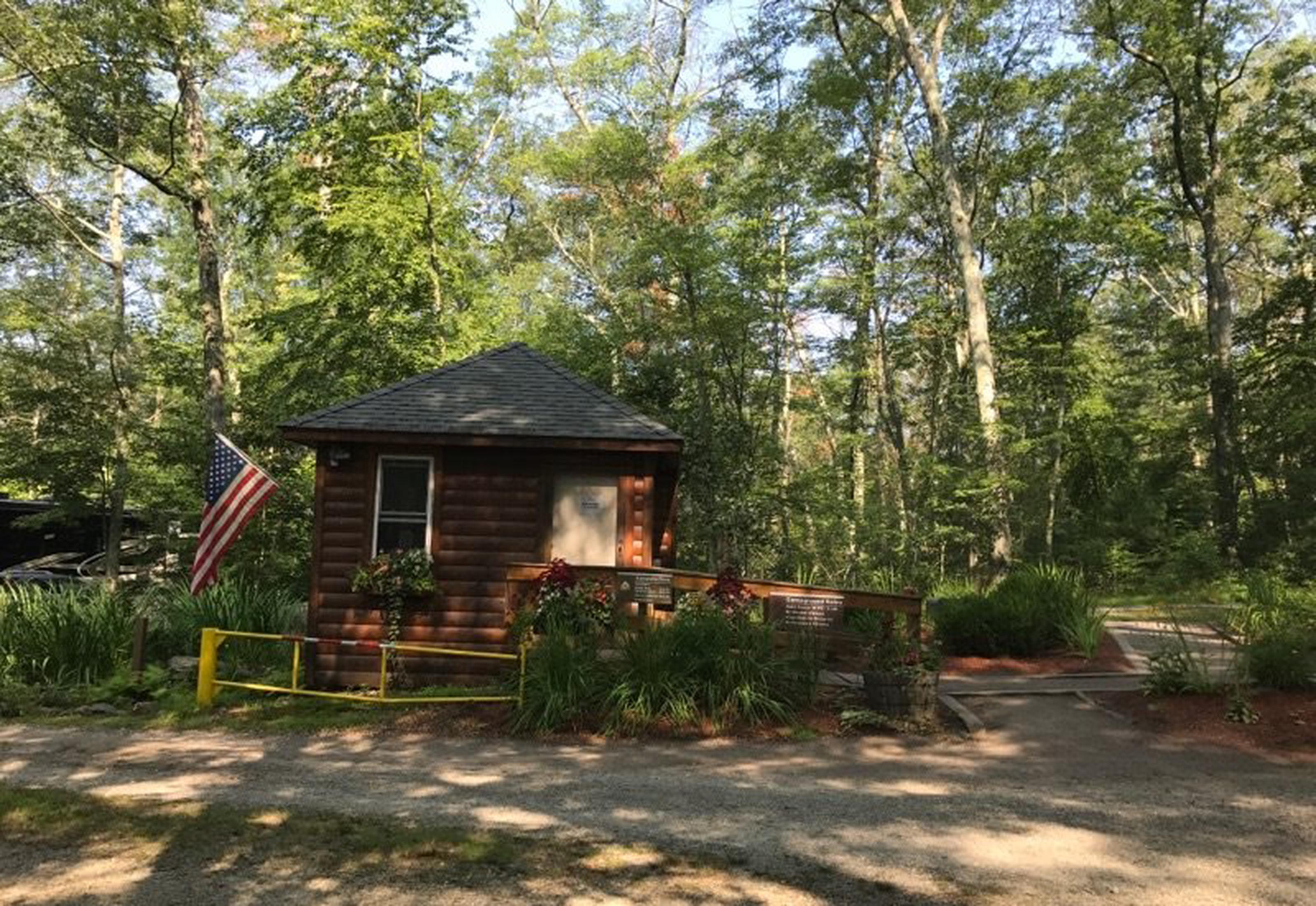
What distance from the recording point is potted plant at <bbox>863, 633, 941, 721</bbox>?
314 inches

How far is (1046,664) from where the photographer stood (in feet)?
35.7

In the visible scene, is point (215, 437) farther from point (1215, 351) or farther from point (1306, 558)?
point (1215, 351)

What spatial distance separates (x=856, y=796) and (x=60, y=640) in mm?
9265

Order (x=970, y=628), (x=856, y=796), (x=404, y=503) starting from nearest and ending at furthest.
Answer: (x=856, y=796), (x=404, y=503), (x=970, y=628)

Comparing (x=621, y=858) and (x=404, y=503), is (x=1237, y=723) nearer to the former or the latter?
(x=621, y=858)

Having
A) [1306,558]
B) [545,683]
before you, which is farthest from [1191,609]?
[545,683]

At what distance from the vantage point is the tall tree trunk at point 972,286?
15.6 metres

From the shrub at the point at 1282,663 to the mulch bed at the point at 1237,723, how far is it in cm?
12

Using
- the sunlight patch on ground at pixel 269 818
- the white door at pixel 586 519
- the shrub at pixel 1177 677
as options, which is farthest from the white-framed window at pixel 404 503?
the shrub at pixel 1177 677

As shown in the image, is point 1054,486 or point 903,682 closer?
point 903,682

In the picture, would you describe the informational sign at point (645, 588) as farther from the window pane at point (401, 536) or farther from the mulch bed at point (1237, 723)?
the mulch bed at point (1237, 723)

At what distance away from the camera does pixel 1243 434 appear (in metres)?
20.8

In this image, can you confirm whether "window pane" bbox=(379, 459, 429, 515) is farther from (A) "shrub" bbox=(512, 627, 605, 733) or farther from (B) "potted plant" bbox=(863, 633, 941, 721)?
(B) "potted plant" bbox=(863, 633, 941, 721)

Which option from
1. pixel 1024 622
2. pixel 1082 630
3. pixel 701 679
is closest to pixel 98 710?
pixel 701 679
